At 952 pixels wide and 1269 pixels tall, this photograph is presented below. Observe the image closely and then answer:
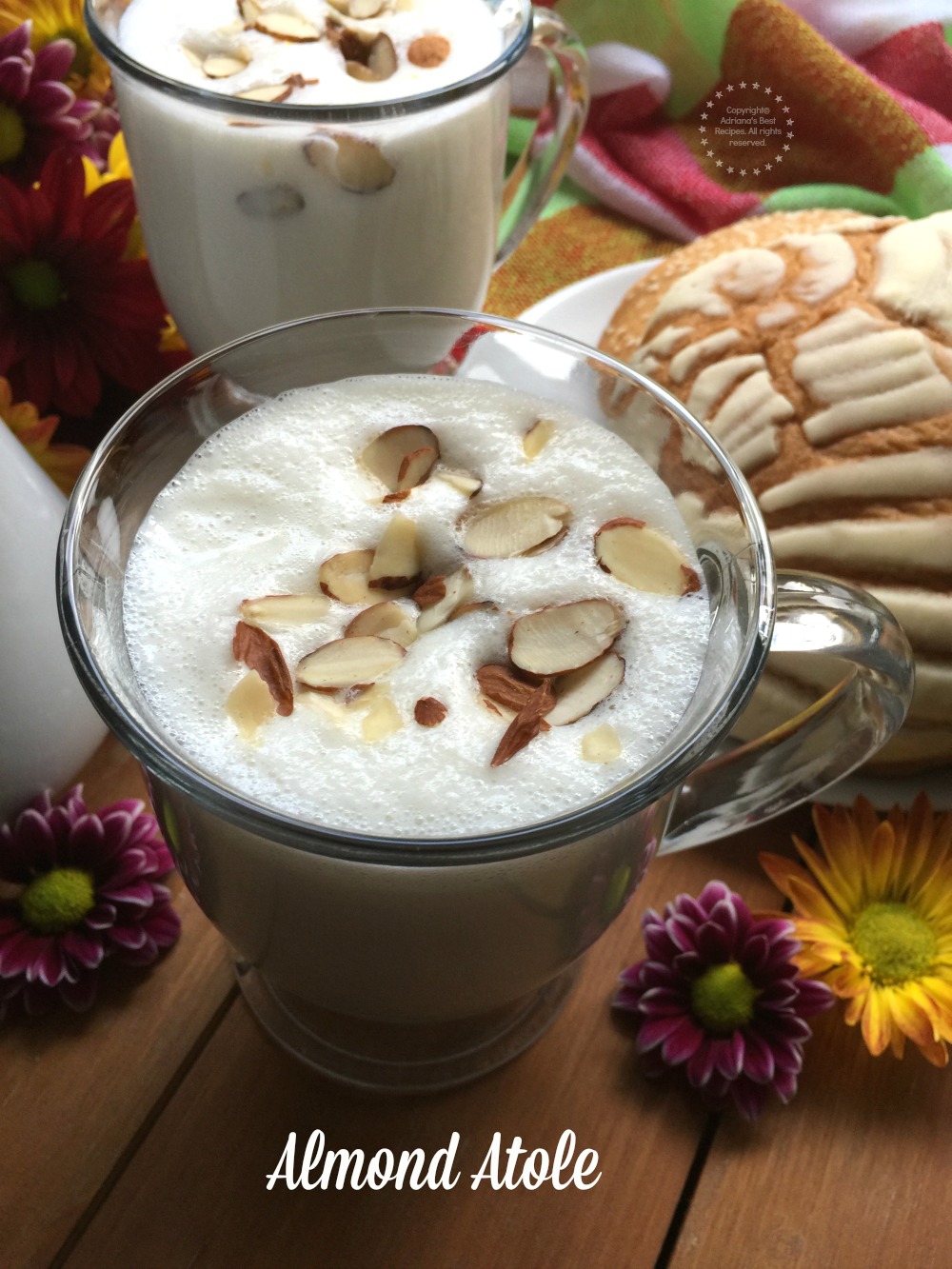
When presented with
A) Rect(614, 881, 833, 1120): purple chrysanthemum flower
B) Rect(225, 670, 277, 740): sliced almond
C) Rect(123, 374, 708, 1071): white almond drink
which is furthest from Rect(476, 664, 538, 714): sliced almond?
Rect(614, 881, 833, 1120): purple chrysanthemum flower

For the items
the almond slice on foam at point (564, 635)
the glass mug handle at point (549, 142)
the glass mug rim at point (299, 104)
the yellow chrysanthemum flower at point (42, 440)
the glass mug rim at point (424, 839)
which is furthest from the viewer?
the glass mug handle at point (549, 142)

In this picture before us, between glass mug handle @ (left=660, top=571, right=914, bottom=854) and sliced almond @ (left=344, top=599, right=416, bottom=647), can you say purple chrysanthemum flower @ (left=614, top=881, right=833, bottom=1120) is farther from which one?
sliced almond @ (left=344, top=599, right=416, bottom=647)

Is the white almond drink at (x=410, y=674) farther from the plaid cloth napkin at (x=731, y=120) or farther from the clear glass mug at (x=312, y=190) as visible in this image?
the plaid cloth napkin at (x=731, y=120)

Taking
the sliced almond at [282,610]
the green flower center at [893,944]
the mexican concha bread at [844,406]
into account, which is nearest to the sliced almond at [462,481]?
the sliced almond at [282,610]

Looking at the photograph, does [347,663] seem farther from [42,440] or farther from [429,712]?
[42,440]

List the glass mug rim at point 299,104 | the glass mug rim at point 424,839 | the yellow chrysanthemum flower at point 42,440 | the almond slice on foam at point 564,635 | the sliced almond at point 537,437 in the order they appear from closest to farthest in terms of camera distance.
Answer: the glass mug rim at point 424,839, the almond slice on foam at point 564,635, the sliced almond at point 537,437, the glass mug rim at point 299,104, the yellow chrysanthemum flower at point 42,440
